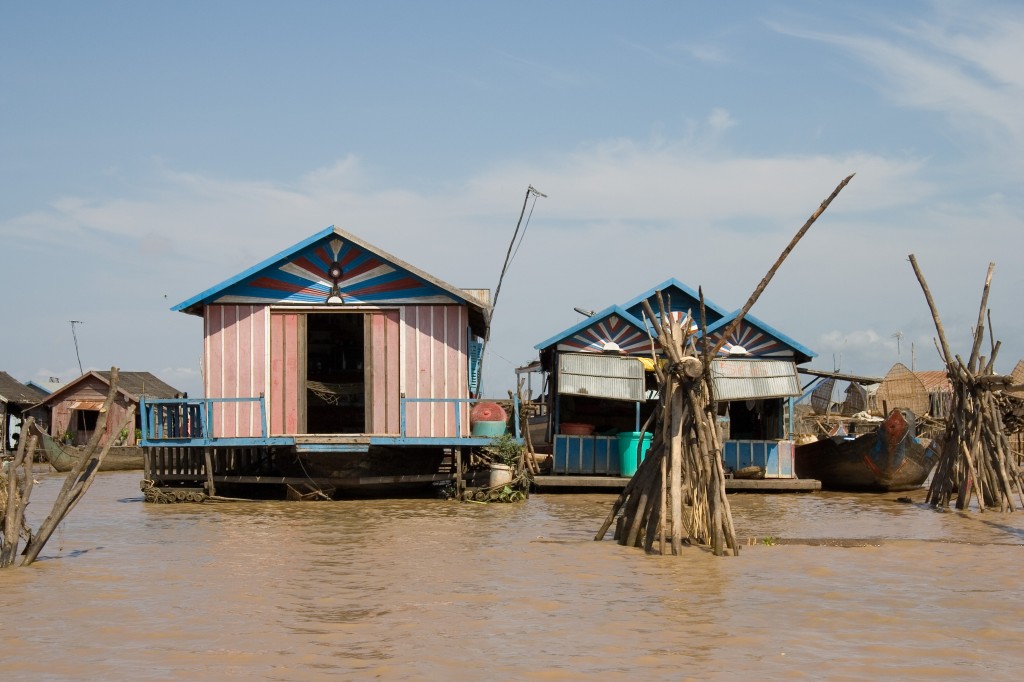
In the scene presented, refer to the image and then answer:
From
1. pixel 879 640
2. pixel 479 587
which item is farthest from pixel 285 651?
pixel 879 640

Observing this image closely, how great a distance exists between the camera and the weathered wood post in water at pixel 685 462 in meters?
11.2

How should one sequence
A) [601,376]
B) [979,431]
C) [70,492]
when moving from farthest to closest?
[601,376], [979,431], [70,492]

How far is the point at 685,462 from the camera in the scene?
11555mm

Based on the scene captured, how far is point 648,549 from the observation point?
37.4ft

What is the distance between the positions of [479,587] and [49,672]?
12.7 ft

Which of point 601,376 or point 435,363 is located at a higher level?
point 435,363

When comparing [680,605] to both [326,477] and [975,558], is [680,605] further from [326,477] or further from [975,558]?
[326,477]

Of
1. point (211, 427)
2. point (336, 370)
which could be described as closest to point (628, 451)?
point (336, 370)

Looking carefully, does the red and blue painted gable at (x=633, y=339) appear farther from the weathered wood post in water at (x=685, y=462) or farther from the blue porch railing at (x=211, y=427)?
the weathered wood post in water at (x=685, y=462)

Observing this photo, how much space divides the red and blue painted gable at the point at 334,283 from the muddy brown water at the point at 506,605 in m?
4.82

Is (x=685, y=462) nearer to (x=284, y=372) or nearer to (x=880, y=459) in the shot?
(x=284, y=372)

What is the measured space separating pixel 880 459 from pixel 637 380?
469 cm


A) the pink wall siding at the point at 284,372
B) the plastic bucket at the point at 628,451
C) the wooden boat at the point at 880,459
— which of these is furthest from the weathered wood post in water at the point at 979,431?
the pink wall siding at the point at 284,372

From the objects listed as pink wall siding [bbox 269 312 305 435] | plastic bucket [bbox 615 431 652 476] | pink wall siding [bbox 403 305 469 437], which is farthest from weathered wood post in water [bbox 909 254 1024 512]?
pink wall siding [bbox 269 312 305 435]
